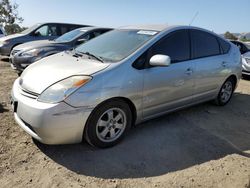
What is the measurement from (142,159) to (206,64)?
88.7 inches

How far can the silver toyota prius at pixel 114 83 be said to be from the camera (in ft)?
10.3

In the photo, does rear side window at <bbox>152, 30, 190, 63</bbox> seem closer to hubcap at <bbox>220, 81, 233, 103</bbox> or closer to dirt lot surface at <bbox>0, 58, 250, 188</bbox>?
dirt lot surface at <bbox>0, 58, 250, 188</bbox>

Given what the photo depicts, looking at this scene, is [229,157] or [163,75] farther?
[163,75]

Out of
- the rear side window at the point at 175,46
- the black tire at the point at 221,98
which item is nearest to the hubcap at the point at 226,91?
the black tire at the point at 221,98

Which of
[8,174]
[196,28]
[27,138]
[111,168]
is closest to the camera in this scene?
[8,174]

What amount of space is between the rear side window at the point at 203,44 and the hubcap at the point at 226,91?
799 millimetres

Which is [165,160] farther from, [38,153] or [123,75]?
[38,153]

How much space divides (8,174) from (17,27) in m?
29.6

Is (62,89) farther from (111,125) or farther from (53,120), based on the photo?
(111,125)

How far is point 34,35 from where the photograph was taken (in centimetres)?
1010

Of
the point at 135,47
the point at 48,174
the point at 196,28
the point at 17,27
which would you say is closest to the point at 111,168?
the point at 48,174

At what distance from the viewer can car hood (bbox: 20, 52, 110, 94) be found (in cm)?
331

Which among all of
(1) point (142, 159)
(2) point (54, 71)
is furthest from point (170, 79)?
(2) point (54, 71)

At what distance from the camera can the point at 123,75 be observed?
3.52 m
